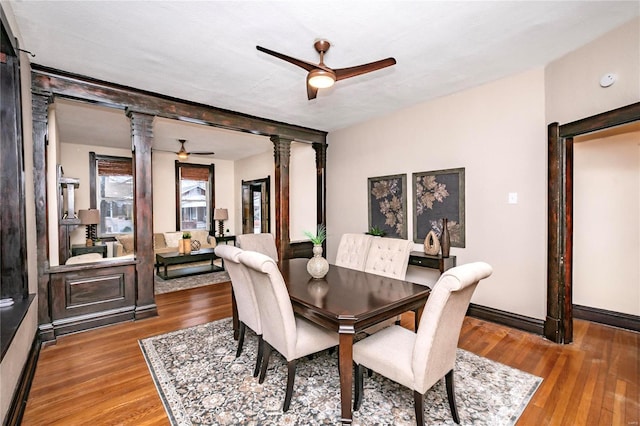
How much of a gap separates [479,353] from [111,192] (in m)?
7.35

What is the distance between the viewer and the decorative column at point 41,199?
9.41ft

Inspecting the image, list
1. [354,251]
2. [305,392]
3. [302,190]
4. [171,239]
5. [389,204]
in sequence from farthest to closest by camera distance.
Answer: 1. [171,239]
2. [302,190]
3. [389,204]
4. [354,251]
5. [305,392]

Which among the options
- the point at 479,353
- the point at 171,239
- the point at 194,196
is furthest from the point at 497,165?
the point at 194,196

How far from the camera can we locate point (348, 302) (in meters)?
1.96

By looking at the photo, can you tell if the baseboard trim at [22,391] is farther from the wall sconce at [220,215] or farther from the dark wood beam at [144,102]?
the wall sconce at [220,215]

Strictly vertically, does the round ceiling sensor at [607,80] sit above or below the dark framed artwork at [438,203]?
above

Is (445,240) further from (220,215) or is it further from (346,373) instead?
(220,215)

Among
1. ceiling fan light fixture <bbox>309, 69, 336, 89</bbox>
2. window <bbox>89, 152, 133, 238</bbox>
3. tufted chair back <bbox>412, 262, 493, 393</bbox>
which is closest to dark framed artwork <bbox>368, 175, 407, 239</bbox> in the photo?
ceiling fan light fixture <bbox>309, 69, 336, 89</bbox>

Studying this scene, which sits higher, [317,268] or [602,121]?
[602,121]

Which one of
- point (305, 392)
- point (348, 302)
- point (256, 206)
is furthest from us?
point (256, 206)

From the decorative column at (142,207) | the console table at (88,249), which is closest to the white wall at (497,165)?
the decorative column at (142,207)

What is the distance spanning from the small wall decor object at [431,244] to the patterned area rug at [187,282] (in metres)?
3.53

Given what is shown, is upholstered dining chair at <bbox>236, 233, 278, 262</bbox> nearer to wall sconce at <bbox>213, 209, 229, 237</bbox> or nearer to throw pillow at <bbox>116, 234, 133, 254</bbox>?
throw pillow at <bbox>116, 234, 133, 254</bbox>

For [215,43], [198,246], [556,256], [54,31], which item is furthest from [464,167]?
[198,246]
